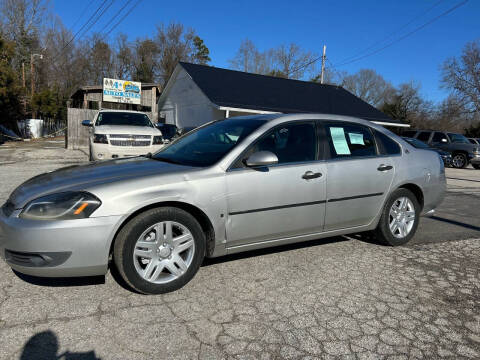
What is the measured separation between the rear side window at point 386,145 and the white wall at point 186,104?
16.0 metres

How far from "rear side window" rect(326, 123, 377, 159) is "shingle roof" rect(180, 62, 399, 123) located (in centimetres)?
1434

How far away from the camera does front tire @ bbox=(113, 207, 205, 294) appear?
9.25ft

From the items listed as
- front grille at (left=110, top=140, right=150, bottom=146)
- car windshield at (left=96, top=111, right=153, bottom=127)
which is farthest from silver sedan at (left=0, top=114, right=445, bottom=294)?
car windshield at (left=96, top=111, right=153, bottom=127)

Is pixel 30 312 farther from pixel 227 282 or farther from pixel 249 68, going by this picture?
pixel 249 68

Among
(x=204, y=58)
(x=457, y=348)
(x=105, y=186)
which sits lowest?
(x=457, y=348)

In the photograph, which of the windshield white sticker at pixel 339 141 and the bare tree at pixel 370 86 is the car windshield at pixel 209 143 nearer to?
the windshield white sticker at pixel 339 141

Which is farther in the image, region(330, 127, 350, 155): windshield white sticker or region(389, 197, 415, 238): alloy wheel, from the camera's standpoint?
region(389, 197, 415, 238): alloy wheel

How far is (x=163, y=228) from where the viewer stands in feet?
9.66

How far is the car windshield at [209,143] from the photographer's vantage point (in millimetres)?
3436

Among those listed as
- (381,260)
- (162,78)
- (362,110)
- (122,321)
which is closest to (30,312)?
(122,321)

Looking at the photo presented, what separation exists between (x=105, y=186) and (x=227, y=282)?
4.45ft

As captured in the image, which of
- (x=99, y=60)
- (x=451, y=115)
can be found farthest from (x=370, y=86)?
(x=99, y=60)

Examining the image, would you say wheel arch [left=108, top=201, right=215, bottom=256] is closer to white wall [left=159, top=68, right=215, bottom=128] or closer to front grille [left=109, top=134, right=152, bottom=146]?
front grille [left=109, top=134, right=152, bottom=146]

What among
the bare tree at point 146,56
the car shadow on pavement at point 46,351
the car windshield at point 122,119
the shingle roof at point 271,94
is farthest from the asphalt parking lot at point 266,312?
the bare tree at point 146,56
